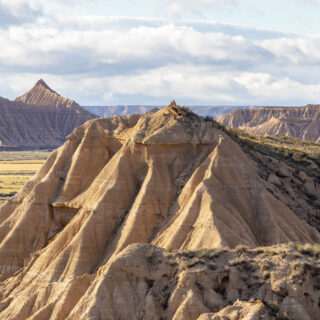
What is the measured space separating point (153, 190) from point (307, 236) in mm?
9024

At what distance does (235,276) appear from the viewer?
38250 millimetres

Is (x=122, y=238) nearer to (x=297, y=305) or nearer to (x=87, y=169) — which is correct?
(x=87, y=169)

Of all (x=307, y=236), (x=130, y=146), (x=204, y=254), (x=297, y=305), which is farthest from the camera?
(x=130, y=146)

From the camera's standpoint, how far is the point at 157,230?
53781 millimetres

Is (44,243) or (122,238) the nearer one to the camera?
(122,238)

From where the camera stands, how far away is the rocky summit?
38219 mm

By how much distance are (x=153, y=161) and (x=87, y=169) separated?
551 centimetres

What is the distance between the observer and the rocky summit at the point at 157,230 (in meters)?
38.2

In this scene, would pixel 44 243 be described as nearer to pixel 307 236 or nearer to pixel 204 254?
pixel 307 236

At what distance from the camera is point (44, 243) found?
2320 inches

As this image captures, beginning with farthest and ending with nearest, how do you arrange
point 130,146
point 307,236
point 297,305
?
point 130,146, point 307,236, point 297,305

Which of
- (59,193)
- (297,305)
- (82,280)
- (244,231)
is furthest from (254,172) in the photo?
(297,305)

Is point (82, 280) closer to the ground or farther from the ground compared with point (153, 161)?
closer to the ground

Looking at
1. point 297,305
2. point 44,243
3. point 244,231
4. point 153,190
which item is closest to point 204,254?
point 297,305
